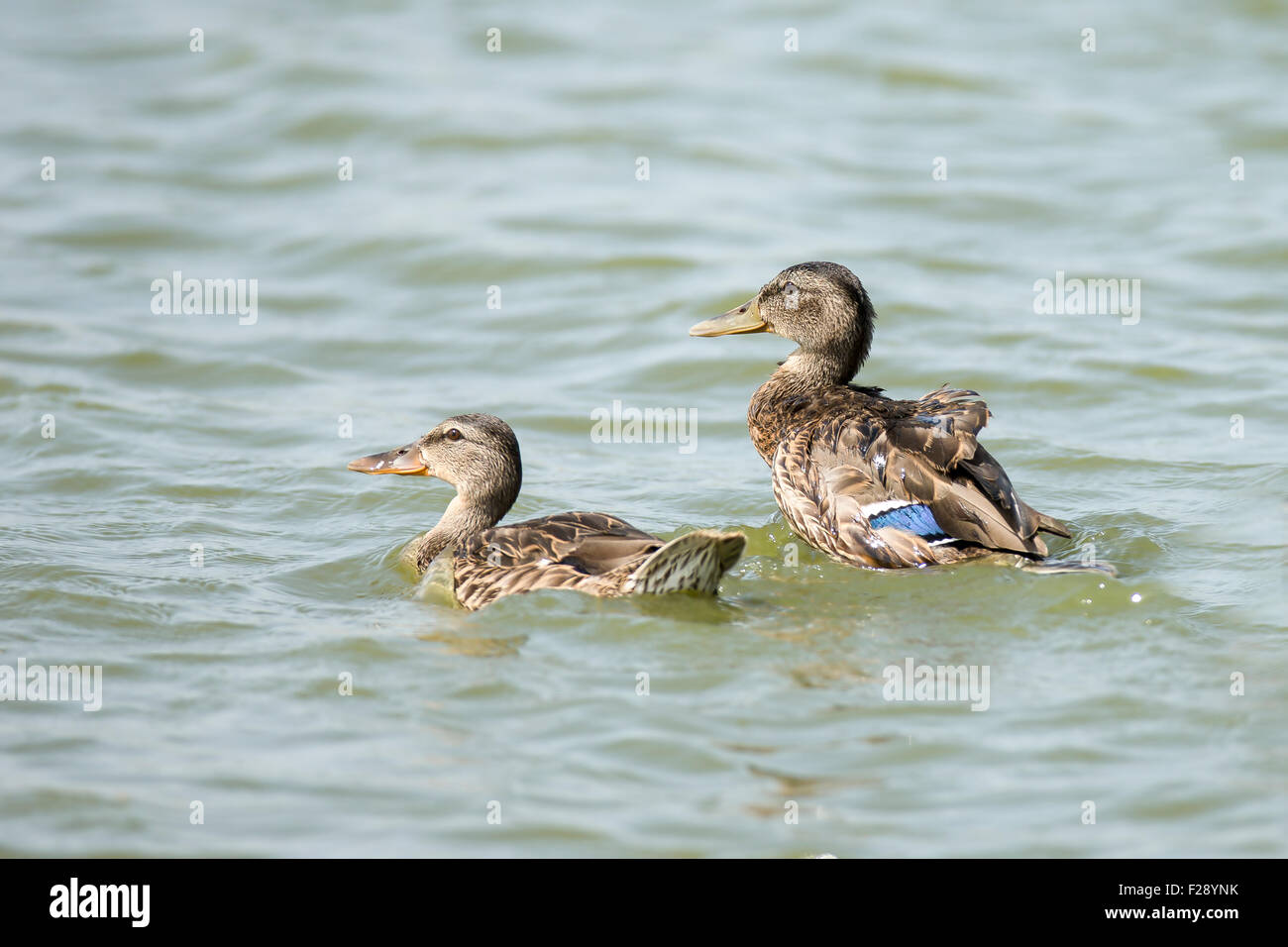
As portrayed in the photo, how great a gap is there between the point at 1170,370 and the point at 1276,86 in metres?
7.05

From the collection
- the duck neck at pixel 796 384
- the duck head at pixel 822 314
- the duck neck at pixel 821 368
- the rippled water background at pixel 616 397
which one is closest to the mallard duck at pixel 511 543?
the rippled water background at pixel 616 397

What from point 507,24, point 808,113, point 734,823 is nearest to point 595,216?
point 808,113

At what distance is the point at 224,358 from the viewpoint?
1327cm

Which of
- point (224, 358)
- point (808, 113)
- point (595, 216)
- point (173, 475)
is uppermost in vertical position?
point (808, 113)

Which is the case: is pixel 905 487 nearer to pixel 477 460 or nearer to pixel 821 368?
pixel 821 368

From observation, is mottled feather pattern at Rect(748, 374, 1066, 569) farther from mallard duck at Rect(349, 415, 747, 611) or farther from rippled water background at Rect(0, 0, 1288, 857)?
mallard duck at Rect(349, 415, 747, 611)

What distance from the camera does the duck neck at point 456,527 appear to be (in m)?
9.16

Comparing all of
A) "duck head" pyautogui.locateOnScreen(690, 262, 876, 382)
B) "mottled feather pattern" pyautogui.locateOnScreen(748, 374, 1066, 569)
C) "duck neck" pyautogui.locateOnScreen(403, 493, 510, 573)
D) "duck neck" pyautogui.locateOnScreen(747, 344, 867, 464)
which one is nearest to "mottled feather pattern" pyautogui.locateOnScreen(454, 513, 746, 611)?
"duck neck" pyautogui.locateOnScreen(403, 493, 510, 573)

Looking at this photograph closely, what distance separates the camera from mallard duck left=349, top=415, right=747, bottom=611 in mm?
7816

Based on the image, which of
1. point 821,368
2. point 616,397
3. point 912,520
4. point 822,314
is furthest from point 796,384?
point 616,397

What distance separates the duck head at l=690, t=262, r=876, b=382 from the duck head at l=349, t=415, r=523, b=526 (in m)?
2.01

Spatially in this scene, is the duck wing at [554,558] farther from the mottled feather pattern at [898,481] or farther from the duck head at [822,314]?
the duck head at [822,314]
